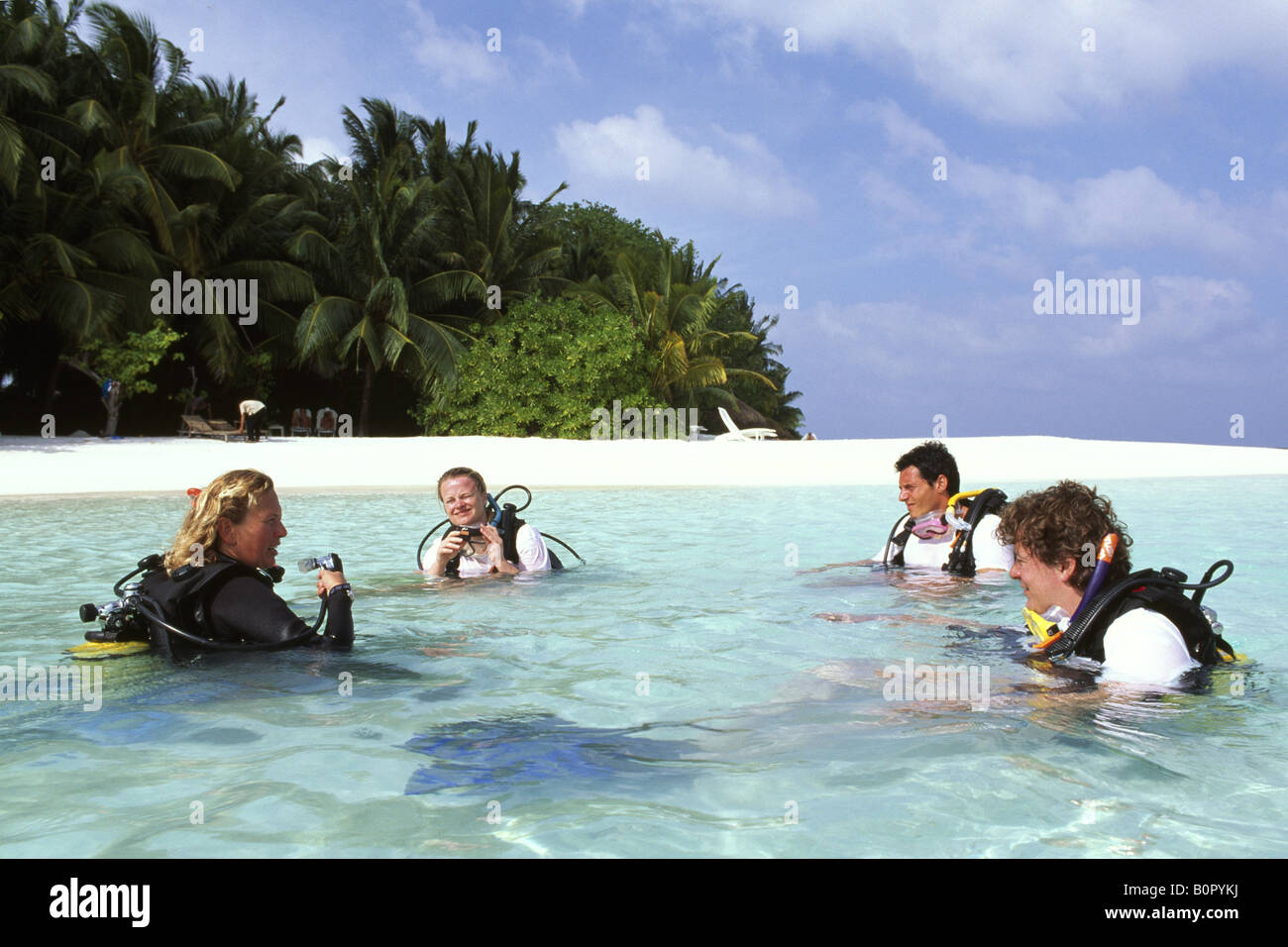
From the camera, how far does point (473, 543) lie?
711 cm

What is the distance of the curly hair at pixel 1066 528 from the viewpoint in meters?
3.74

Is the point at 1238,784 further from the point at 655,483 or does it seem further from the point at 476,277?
the point at 476,277

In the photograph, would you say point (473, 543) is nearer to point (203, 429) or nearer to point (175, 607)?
point (175, 607)

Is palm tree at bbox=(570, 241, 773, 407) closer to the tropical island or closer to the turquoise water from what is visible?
the tropical island

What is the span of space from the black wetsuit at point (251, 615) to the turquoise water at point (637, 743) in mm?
307

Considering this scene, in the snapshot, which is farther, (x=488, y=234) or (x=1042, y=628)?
(x=488, y=234)

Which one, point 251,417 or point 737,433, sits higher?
point 251,417

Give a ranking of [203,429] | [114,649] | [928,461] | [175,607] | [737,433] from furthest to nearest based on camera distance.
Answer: [737,433] < [203,429] < [928,461] < [114,649] < [175,607]

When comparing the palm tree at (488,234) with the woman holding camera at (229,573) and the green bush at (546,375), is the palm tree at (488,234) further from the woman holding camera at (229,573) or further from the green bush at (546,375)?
the woman holding camera at (229,573)

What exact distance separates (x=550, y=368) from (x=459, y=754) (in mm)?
25761

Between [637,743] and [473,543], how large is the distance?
331 centimetres

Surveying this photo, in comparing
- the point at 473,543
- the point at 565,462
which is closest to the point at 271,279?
the point at 565,462

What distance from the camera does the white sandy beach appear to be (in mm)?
17859

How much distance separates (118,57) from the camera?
91.9 feet
